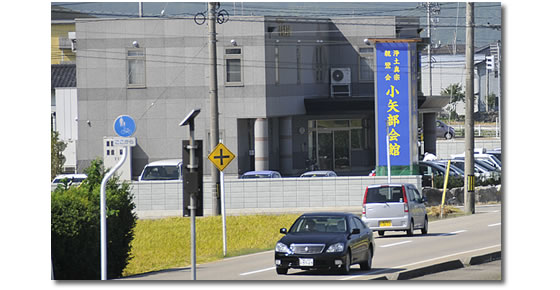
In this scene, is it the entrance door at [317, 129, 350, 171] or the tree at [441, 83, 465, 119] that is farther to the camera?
the tree at [441, 83, 465, 119]

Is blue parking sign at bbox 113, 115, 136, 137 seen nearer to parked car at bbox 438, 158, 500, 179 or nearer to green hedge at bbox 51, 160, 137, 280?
green hedge at bbox 51, 160, 137, 280

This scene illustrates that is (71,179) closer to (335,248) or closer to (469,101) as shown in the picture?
(335,248)

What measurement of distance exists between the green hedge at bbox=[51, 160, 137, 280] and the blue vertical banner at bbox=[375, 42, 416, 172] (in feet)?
44.9

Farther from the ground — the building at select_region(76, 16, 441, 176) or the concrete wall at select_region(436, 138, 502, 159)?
the building at select_region(76, 16, 441, 176)

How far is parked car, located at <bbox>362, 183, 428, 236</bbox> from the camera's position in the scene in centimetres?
2397

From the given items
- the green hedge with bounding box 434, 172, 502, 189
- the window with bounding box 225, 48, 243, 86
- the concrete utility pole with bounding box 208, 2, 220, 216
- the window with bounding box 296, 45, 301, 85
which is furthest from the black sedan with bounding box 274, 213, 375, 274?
the window with bounding box 296, 45, 301, 85

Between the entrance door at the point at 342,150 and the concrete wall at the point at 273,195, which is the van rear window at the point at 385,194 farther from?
the entrance door at the point at 342,150

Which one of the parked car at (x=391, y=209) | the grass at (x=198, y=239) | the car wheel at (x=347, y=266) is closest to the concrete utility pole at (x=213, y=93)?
the grass at (x=198, y=239)

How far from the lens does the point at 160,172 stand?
108 feet

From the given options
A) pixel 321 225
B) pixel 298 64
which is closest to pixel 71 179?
pixel 321 225

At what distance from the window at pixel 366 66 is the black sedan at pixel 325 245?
83.8 ft

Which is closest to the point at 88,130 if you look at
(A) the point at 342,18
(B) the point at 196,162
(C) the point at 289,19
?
(C) the point at 289,19

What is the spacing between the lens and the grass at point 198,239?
2102 cm
